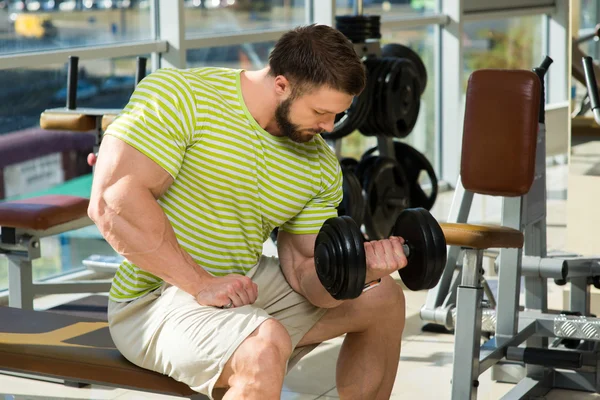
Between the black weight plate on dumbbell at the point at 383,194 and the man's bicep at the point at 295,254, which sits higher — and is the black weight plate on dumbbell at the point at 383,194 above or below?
below

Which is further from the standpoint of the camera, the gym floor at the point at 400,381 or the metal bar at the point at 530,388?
the gym floor at the point at 400,381

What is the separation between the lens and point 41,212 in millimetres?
2947

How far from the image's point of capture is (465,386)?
2.29 m

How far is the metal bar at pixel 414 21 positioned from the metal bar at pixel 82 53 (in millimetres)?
1799

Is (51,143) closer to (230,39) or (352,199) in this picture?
(230,39)

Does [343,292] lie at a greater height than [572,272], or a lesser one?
greater

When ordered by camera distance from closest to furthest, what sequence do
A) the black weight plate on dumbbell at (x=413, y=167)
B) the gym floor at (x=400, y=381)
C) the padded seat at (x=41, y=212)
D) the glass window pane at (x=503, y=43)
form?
the gym floor at (x=400, y=381) < the padded seat at (x=41, y=212) < the black weight plate on dumbbell at (x=413, y=167) < the glass window pane at (x=503, y=43)

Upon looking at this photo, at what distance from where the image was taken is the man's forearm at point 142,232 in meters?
1.74

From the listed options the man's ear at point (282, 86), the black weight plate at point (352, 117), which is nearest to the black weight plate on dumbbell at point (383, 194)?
the black weight plate at point (352, 117)

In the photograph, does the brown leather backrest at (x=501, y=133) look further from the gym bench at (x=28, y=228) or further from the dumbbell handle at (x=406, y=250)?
the gym bench at (x=28, y=228)

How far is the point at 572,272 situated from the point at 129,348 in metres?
1.53

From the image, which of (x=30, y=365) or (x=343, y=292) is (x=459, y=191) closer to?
(x=343, y=292)

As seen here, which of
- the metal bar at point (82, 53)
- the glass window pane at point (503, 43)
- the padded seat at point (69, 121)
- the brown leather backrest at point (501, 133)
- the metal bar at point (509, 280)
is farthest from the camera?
the glass window pane at point (503, 43)

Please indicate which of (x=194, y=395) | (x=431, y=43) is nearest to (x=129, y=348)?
(x=194, y=395)
